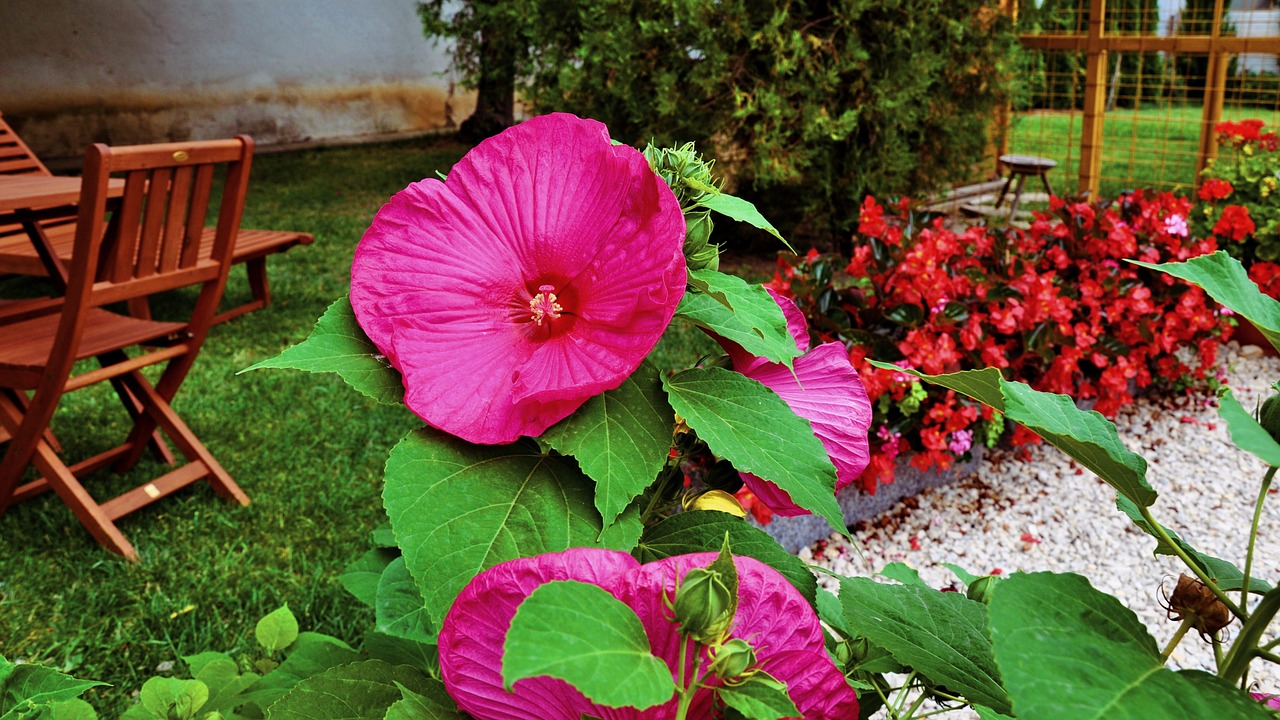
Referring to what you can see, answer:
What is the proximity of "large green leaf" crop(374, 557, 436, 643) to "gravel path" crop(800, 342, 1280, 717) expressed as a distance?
200 centimetres

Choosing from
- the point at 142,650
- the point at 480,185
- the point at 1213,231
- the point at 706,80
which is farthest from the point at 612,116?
the point at 480,185

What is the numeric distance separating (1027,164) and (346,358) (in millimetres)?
6449

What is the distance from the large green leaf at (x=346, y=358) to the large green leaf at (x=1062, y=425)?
0.27 m

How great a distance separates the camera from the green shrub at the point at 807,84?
15.5 feet

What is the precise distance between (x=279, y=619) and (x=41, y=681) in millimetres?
483

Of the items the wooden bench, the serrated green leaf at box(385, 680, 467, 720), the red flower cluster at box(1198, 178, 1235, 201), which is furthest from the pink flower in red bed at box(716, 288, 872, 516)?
the red flower cluster at box(1198, 178, 1235, 201)

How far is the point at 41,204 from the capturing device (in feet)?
9.98

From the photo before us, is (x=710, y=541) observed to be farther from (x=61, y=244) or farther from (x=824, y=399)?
(x=61, y=244)

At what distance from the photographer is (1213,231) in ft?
12.3

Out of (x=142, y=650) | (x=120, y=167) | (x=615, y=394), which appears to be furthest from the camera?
(x=120, y=167)

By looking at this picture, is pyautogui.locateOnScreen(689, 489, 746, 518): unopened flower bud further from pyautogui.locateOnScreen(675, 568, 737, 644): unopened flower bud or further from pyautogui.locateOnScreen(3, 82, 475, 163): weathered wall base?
pyautogui.locateOnScreen(3, 82, 475, 163): weathered wall base

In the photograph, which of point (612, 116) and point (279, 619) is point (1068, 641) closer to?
point (279, 619)

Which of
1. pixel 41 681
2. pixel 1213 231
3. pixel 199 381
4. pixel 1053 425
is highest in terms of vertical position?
pixel 1053 425

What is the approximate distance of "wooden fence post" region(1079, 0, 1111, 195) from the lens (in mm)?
5109
